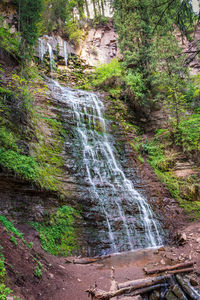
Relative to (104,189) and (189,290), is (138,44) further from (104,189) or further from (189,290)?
(189,290)

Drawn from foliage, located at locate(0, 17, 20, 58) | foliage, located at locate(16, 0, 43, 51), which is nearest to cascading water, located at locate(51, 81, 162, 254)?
foliage, located at locate(0, 17, 20, 58)

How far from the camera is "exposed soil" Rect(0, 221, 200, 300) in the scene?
3629mm

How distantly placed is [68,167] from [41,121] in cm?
300

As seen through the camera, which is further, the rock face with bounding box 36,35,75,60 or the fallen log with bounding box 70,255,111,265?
the rock face with bounding box 36,35,75,60

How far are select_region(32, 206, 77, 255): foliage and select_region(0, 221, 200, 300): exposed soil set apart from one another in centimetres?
30

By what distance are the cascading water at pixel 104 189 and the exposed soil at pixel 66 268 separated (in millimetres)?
780

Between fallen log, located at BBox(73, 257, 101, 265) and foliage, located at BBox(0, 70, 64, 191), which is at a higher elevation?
foliage, located at BBox(0, 70, 64, 191)

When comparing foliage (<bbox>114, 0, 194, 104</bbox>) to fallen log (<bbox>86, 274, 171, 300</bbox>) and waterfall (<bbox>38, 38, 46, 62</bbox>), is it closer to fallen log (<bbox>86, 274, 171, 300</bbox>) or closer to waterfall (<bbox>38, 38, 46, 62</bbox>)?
waterfall (<bbox>38, 38, 46, 62</bbox>)

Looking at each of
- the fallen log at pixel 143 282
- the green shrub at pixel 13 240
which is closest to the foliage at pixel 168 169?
the fallen log at pixel 143 282

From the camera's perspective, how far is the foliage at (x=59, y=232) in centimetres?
596

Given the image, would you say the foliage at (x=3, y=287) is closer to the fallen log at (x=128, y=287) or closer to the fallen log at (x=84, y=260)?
the fallen log at (x=128, y=287)

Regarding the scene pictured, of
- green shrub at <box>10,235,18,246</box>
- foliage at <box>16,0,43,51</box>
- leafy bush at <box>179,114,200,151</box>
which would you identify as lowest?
green shrub at <box>10,235,18,246</box>

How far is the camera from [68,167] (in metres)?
8.91

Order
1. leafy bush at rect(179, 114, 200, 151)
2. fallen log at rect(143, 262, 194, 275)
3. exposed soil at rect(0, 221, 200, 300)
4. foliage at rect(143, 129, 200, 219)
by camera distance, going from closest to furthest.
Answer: exposed soil at rect(0, 221, 200, 300) → fallen log at rect(143, 262, 194, 275) → foliage at rect(143, 129, 200, 219) → leafy bush at rect(179, 114, 200, 151)
